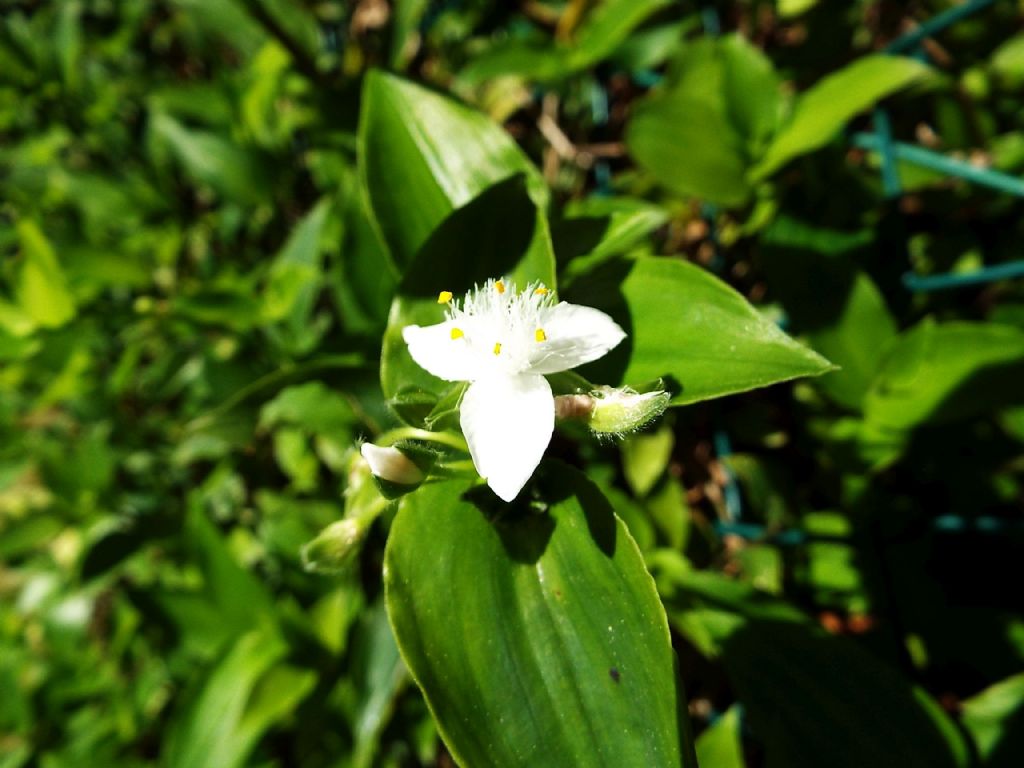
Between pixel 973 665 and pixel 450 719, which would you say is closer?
pixel 450 719

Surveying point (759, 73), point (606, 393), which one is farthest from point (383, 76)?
point (759, 73)

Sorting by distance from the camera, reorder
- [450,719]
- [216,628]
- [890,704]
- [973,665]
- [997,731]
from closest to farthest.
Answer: [450,719] → [890,704] → [997,731] → [973,665] → [216,628]

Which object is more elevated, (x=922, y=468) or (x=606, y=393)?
(x=606, y=393)

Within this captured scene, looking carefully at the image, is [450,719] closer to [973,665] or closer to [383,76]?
[383,76]

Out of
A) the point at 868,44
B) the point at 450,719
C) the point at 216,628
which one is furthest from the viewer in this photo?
the point at 868,44

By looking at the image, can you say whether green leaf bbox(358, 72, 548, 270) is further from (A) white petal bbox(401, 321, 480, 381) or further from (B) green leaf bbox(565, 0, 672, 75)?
(B) green leaf bbox(565, 0, 672, 75)

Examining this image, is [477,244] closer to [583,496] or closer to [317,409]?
[583,496]
